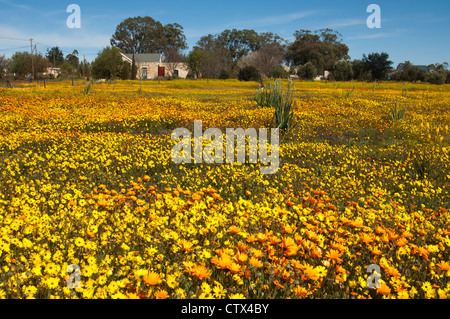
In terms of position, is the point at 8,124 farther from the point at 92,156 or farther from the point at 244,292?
the point at 244,292

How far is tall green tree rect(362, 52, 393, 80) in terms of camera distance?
53.0 meters

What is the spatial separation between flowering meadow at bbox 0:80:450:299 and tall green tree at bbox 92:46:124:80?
45.5 meters

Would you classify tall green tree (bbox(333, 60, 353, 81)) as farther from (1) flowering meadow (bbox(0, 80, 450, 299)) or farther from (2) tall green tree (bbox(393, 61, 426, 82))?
(1) flowering meadow (bbox(0, 80, 450, 299))

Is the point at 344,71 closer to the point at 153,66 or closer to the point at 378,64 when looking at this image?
the point at 378,64

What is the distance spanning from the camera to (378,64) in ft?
176

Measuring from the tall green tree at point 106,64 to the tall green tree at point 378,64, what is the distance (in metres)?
42.3

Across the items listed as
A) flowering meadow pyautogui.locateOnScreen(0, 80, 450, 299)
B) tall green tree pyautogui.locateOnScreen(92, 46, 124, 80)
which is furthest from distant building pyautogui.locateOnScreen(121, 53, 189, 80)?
flowering meadow pyautogui.locateOnScreen(0, 80, 450, 299)

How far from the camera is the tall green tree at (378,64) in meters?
53.0

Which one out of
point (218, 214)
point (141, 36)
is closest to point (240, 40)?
point (141, 36)

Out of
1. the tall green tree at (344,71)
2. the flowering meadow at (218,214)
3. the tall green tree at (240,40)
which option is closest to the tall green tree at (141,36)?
the tall green tree at (240,40)
